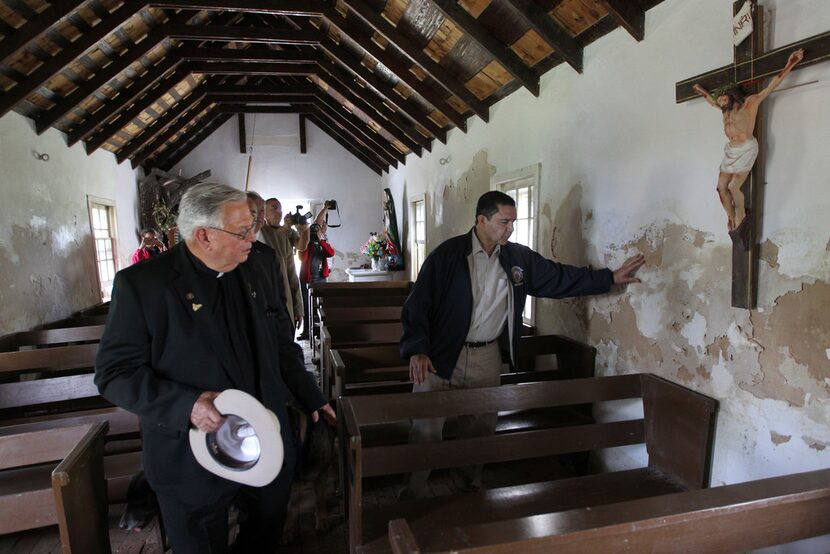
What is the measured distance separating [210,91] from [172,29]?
2.55 m

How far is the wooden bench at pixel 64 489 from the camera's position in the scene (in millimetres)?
1501

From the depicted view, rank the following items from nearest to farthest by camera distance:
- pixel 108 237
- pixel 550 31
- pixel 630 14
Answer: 1. pixel 630 14
2. pixel 550 31
3. pixel 108 237

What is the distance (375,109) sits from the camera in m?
6.30

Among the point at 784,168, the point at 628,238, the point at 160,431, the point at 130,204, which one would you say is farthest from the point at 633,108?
the point at 130,204

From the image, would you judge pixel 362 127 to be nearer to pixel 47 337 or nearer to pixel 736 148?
pixel 47 337

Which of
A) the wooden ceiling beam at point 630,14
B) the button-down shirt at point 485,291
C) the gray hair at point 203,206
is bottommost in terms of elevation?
the button-down shirt at point 485,291

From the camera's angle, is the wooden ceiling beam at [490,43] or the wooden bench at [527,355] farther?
the wooden ceiling beam at [490,43]

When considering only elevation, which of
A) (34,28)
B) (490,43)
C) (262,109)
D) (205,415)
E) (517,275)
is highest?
(262,109)

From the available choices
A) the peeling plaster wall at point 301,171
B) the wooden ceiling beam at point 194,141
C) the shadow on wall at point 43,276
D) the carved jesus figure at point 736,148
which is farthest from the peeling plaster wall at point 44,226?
the carved jesus figure at point 736,148

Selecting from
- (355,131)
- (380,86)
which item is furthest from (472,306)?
(355,131)

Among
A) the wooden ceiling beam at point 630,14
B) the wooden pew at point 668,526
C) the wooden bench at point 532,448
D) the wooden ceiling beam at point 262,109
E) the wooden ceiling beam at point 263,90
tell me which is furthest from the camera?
the wooden ceiling beam at point 262,109

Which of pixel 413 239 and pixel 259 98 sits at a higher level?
pixel 259 98

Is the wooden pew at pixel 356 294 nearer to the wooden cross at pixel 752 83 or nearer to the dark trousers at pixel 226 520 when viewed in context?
the dark trousers at pixel 226 520

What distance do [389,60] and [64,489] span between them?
435 centimetres
